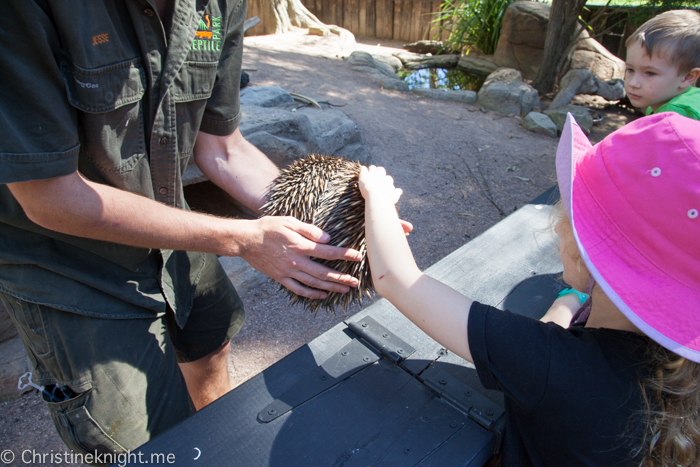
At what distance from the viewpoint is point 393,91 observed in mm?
7672

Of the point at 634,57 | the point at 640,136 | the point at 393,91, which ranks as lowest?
the point at 393,91

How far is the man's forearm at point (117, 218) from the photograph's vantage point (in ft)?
4.09

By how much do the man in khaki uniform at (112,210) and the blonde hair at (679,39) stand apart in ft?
8.02

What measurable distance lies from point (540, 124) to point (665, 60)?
3.95m

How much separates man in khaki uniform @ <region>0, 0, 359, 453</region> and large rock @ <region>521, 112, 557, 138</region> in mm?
5703

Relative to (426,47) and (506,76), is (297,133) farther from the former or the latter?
(426,47)

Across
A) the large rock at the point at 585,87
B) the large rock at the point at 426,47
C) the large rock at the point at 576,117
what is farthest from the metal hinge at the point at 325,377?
the large rock at the point at 426,47

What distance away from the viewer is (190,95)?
5.30 ft

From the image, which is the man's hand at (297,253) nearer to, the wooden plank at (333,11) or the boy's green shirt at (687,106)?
the boy's green shirt at (687,106)

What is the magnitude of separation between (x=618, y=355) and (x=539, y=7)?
963 centimetres

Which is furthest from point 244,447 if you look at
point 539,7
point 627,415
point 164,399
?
point 539,7

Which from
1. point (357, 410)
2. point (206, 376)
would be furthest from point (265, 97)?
point (357, 410)

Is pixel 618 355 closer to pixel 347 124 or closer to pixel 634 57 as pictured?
pixel 634 57

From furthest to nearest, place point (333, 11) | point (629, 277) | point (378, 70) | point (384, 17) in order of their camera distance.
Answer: point (333, 11)
point (384, 17)
point (378, 70)
point (629, 277)
